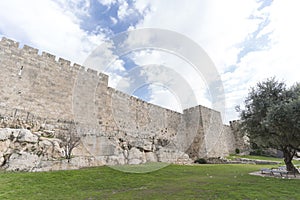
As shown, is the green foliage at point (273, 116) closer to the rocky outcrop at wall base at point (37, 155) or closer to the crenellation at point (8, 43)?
the rocky outcrop at wall base at point (37, 155)

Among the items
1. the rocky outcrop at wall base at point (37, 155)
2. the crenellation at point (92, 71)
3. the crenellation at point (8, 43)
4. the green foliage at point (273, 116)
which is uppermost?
the crenellation at point (92, 71)

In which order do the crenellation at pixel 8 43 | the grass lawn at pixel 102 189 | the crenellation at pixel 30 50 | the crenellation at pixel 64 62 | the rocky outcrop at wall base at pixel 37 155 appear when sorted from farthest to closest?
1. the crenellation at pixel 64 62
2. the crenellation at pixel 30 50
3. the crenellation at pixel 8 43
4. the rocky outcrop at wall base at pixel 37 155
5. the grass lawn at pixel 102 189

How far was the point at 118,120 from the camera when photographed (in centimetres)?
1855

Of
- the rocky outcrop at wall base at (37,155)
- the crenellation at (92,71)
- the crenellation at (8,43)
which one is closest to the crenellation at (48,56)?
the crenellation at (8,43)

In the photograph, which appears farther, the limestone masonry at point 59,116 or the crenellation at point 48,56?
the crenellation at point 48,56

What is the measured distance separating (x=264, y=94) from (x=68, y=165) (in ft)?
39.8

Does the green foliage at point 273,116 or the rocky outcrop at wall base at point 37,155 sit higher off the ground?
the green foliage at point 273,116

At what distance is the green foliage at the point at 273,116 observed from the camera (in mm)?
9422

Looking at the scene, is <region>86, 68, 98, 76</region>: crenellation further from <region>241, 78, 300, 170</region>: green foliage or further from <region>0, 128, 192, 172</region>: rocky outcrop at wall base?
<region>241, 78, 300, 170</region>: green foliage

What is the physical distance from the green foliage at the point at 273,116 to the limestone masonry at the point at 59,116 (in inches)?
313

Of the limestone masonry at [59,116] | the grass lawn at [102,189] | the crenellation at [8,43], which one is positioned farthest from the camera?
the crenellation at [8,43]

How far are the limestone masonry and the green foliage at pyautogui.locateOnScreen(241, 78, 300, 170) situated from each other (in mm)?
7943

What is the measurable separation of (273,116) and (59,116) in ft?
45.2

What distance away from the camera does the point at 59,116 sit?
1348 centimetres
